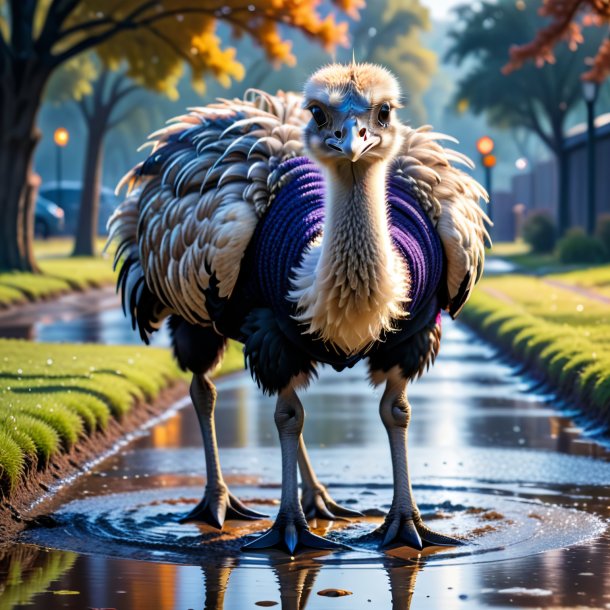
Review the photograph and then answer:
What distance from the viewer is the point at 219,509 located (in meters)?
9.02

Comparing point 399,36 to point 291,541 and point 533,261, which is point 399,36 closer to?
point 533,261

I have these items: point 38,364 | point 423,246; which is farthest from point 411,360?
point 38,364

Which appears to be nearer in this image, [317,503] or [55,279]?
[317,503]

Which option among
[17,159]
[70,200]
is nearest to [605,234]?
[17,159]

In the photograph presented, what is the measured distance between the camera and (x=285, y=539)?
26.2 feet

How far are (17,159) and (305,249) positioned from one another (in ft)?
69.5

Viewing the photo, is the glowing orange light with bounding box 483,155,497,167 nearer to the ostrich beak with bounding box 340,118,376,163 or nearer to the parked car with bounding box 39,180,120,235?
the parked car with bounding box 39,180,120,235

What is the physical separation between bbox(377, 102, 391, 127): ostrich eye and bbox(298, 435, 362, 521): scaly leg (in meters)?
2.16

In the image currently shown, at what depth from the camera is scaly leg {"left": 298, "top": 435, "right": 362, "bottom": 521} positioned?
9125 millimetres

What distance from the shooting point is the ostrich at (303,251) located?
25.1 ft

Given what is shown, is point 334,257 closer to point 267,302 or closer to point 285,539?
point 267,302

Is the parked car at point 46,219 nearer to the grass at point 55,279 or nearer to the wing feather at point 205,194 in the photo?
the grass at point 55,279

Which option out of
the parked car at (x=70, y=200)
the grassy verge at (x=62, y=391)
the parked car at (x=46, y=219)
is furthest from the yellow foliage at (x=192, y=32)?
the parked car at (x=70, y=200)

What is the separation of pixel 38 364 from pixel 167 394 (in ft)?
4.05
